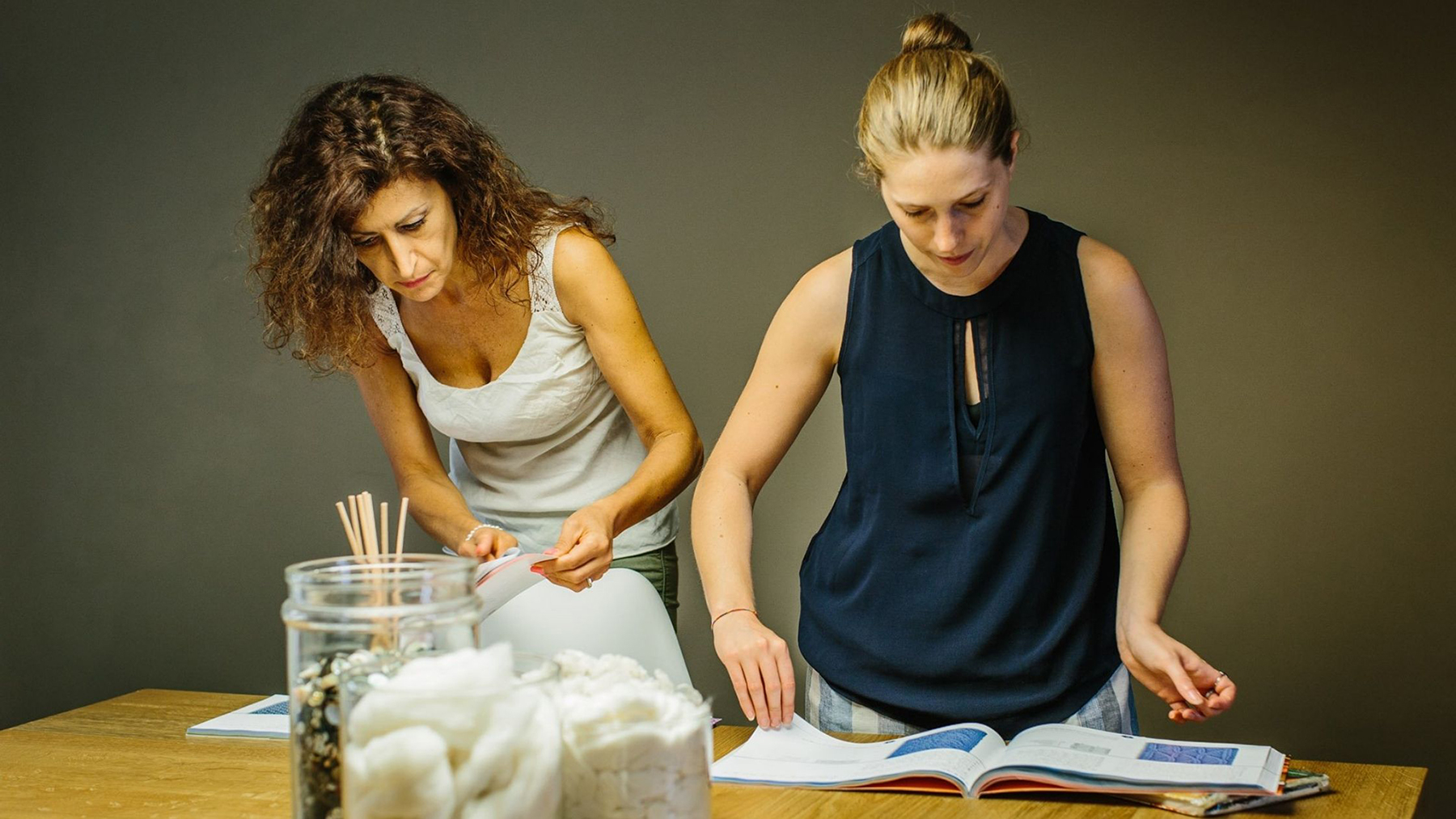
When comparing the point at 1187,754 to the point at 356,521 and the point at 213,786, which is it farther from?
the point at 213,786

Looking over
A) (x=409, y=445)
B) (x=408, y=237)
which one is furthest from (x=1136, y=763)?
(x=409, y=445)

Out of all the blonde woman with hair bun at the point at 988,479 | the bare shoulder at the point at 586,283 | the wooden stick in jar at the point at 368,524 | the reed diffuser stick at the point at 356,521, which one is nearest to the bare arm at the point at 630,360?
the bare shoulder at the point at 586,283

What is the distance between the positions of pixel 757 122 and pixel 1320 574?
5.58ft

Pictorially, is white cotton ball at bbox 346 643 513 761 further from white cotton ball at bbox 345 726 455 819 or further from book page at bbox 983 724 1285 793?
book page at bbox 983 724 1285 793

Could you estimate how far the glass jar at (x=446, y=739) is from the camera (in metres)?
0.86

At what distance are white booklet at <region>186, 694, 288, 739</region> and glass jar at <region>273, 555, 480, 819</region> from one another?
70 centimetres

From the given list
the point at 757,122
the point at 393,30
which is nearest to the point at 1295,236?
the point at 757,122

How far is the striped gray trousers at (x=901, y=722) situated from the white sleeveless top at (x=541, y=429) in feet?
1.72

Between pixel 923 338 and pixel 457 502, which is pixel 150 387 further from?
pixel 923 338

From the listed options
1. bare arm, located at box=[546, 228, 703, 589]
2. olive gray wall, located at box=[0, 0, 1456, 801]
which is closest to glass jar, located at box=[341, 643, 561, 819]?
bare arm, located at box=[546, 228, 703, 589]

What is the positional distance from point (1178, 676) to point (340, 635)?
0.89 metres

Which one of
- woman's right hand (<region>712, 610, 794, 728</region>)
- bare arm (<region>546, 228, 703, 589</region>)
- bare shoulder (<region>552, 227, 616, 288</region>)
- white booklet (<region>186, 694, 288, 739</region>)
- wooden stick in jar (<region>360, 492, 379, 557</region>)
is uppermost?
bare shoulder (<region>552, 227, 616, 288</region>)

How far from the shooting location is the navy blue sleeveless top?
1.70 m

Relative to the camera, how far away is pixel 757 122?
3326 mm
